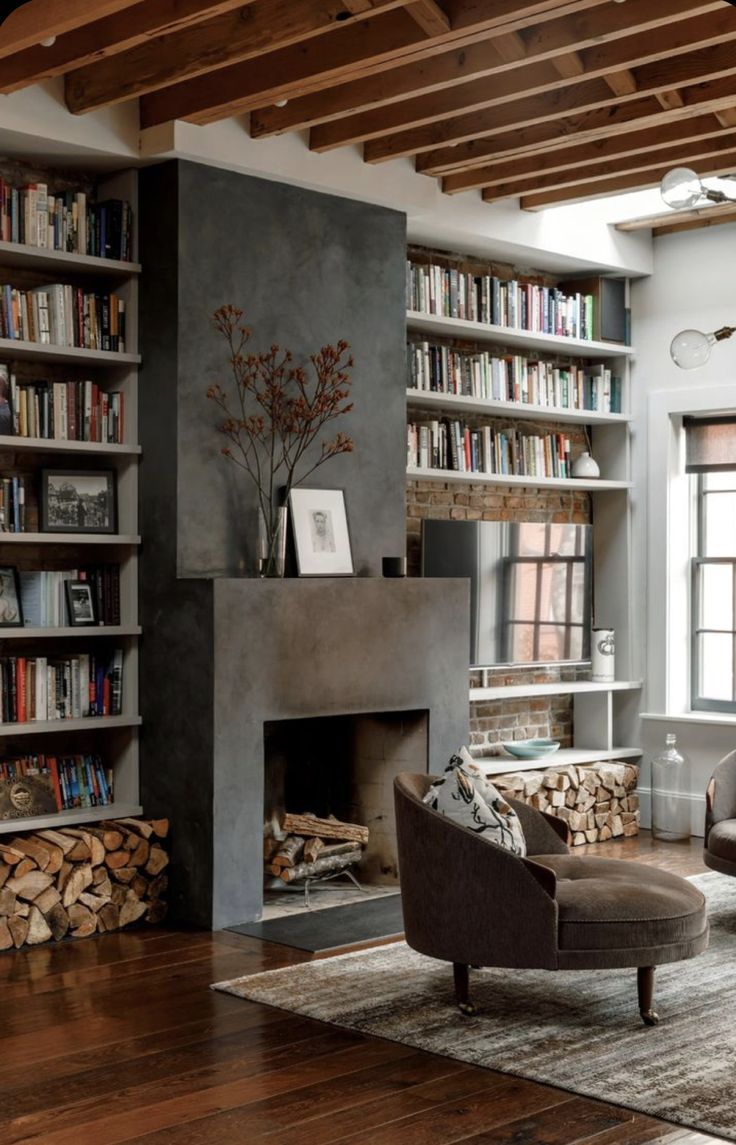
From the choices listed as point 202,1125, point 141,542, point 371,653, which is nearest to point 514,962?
point 202,1125

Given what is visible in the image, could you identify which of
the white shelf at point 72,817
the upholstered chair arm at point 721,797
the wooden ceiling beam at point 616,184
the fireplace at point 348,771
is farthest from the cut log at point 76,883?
the wooden ceiling beam at point 616,184

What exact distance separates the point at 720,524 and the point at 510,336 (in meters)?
1.71

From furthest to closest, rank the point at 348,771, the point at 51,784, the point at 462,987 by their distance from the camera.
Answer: the point at 348,771
the point at 51,784
the point at 462,987

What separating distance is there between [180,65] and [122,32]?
35 centimetres

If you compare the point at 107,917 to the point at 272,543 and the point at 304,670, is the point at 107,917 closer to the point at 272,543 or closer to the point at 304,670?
the point at 304,670

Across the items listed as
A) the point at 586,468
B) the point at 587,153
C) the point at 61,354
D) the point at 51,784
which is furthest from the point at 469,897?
the point at 586,468

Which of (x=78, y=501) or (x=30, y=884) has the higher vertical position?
(x=78, y=501)

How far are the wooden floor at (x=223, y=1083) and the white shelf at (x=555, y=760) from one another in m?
2.67

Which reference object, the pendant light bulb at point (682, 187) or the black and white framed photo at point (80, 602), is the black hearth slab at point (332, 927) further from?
the pendant light bulb at point (682, 187)

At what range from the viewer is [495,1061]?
13.9ft

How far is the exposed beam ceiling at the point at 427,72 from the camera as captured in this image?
482 cm

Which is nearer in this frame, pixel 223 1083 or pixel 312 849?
pixel 223 1083

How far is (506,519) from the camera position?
8.11 m

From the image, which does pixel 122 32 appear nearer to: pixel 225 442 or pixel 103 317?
pixel 103 317
